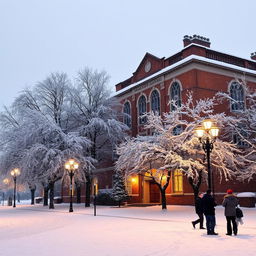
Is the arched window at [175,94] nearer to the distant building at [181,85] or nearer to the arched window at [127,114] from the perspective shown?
the distant building at [181,85]

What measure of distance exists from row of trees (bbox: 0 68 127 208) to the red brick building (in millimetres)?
3572

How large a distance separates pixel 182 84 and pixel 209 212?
826 inches

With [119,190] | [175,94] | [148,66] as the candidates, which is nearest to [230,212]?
[175,94]

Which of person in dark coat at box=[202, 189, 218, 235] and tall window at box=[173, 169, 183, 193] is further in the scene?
tall window at box=[173, 169, 183, 193]

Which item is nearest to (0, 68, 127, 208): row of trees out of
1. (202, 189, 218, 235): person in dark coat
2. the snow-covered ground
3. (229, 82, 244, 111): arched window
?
(229, 82, 244, 111): arched window

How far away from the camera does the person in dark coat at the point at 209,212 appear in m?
13.2

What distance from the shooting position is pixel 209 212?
13.4 metres

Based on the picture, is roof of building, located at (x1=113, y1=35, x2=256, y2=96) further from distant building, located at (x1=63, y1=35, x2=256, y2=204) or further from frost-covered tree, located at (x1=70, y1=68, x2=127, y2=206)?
frost-covered tree, located at (x1=70, y1=68, x2=127, y2=206)

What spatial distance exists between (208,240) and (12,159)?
25.7 metres

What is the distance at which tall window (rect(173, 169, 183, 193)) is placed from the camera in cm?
3256

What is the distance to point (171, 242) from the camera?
464 inches

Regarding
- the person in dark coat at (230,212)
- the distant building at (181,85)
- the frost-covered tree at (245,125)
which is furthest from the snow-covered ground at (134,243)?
the distant building at (181,85)

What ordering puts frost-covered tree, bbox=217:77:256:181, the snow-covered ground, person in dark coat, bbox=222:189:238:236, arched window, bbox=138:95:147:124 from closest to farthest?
the snow-covered ground < person in dark coat, bbox=222:189:238:236 < frost-covered tree, bbox=217:77:256:181 < arched window, bbox=138:95:147:124

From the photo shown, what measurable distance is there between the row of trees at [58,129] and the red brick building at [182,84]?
3.57 meters
